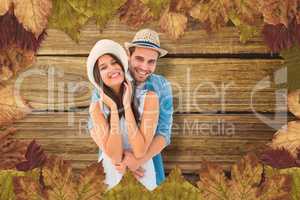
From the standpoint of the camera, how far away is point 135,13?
127cm

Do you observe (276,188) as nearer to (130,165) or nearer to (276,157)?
(276,157)

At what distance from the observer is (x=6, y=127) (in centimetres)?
130

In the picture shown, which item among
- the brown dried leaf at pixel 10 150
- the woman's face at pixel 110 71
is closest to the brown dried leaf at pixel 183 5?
Result: the woman's face at pixel 110 71

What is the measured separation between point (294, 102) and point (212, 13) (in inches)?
13.1

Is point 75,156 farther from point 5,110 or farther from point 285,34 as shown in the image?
point 285,34

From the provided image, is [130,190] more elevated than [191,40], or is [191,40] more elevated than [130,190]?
[191,40]

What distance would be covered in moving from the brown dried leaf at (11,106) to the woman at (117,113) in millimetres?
192

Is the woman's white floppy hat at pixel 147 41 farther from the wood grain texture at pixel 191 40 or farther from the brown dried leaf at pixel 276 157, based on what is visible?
the brown dried leaf at pixel 276 157

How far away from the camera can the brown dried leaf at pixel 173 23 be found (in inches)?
49.8

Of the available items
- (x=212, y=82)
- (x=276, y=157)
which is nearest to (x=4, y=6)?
(x=212, y=82)

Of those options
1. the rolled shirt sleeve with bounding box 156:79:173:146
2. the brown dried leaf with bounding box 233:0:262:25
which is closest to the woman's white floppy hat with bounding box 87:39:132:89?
the rolled shirt sleeve with bounding box 156:79:173:146

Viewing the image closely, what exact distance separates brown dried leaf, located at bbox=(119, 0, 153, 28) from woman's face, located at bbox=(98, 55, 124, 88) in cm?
11

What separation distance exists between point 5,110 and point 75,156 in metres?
0.23

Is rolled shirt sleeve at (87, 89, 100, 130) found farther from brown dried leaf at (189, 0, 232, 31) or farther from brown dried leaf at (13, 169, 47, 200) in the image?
brown dried leaf at (189, 0, 232, 31)
